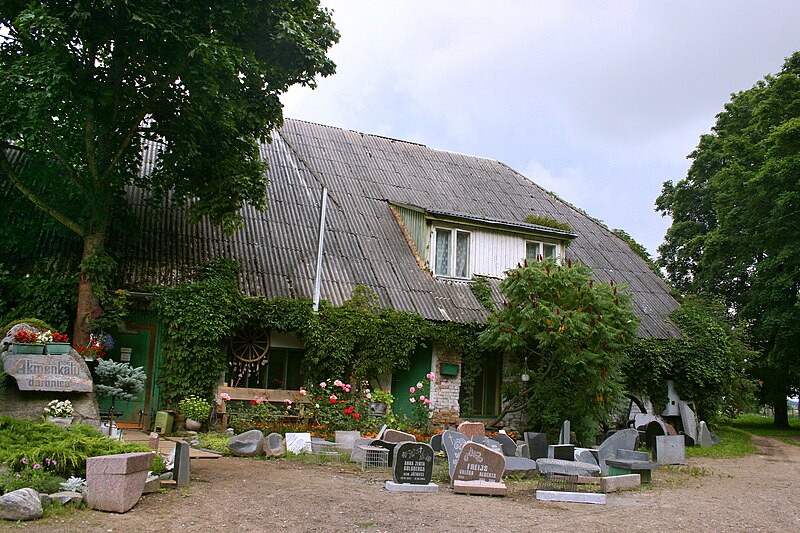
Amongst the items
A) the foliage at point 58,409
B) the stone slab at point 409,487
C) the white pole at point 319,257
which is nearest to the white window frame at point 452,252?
the white pole at point 319,257

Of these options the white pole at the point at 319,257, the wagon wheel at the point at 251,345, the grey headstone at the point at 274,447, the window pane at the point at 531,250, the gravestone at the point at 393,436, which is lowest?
the grey headstone at the point at 274,447

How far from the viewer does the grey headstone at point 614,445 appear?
13.1 metres

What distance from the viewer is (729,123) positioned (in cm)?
2978

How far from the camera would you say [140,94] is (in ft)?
Answer: 44.8

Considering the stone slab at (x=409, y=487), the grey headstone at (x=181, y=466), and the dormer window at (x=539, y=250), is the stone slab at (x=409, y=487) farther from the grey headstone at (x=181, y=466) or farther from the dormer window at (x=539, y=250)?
the dormer window at (x=539, y=250)

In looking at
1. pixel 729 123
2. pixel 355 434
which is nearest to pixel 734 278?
pixel 729 123

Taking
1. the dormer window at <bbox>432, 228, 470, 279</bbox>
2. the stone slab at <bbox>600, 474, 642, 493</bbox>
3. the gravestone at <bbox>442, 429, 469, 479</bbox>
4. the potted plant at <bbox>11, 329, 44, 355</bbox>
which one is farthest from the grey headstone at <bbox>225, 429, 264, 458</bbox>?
the dormer window at <bbox>432, 228, 470, 279</bbox>

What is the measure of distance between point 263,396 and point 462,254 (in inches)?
296

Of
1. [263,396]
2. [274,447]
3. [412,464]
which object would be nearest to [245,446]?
[274,447]

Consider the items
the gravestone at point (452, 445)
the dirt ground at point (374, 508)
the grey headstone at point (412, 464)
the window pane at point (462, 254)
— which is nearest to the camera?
the dirt ground at point (374, 508)

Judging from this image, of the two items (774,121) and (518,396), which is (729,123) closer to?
(774,121)

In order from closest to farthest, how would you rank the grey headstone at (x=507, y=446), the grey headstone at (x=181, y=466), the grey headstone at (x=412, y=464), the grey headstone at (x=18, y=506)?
the grey headstone at (x=18, y=506), the grey headstone at (x=181, y=466), the grey headstone at (x=412, y=464), the grey headstone at (x=507, y=446)

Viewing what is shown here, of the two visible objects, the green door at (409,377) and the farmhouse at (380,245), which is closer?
the farmhouse at (380,245)

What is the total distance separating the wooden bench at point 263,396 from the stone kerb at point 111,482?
687cm
